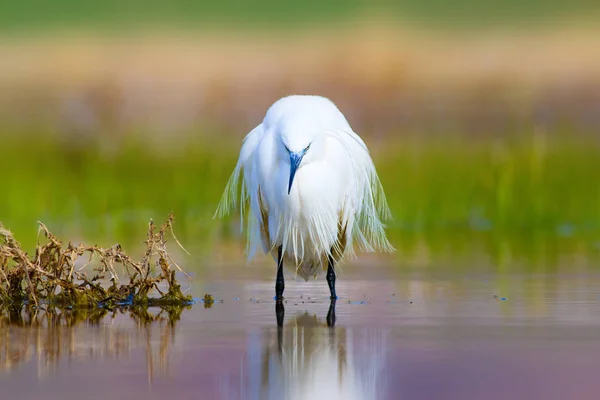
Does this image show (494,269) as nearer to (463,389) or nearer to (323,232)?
(323,232)

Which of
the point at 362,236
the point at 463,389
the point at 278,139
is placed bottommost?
the point at 463,389

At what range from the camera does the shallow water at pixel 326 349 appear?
5004mm

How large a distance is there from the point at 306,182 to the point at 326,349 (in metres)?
2.27

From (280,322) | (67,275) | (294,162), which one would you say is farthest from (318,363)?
(67,275)

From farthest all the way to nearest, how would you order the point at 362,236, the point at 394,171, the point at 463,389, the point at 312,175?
the point at 394,171 → the point at 362,236 → the point at 312,175 → the point at 463,389

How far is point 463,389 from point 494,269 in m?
5.21

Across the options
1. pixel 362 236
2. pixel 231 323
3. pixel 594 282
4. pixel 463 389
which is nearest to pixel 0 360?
pixel 231 323

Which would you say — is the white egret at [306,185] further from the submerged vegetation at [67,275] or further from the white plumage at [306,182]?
the submerged vegetation at [67,275]

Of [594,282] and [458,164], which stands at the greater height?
[458,164]

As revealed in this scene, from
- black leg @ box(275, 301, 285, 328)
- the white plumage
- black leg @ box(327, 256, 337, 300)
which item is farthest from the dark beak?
black leg @ box(327, 256, 337, 300)

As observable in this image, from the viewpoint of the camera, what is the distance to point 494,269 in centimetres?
1005

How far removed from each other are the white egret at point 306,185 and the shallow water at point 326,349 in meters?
0.38

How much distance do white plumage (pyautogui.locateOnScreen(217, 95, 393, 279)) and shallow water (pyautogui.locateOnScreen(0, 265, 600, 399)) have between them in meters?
0.42

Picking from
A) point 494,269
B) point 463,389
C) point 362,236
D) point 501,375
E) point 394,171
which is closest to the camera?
point 463,389
